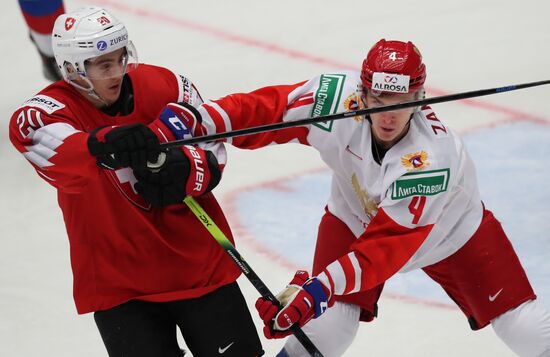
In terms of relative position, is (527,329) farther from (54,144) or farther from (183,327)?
(54,144)

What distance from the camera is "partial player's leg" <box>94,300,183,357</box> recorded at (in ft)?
9.24

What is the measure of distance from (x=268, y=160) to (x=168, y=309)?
2097mm

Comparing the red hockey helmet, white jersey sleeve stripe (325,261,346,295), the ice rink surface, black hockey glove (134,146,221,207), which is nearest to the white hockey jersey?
white jersey sleeve stripe (325,261,346,295)

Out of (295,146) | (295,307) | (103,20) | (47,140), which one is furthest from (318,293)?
(295,146)

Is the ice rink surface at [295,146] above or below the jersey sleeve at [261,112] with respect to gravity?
below

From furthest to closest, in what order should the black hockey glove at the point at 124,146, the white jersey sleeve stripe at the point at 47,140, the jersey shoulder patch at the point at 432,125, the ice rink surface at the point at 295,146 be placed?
1. the ice rink surface at the point at 295,146
2. the jersey shoulder patch at the point at 432,125
3. the white jersey sleeve stripe at the point at 47,140
4. the black hockey glove at the point at 124,146

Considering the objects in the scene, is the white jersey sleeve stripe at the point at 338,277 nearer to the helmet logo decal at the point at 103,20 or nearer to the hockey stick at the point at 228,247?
the hockey stick at the point at 228,247

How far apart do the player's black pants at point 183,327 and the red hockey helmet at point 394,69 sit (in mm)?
711

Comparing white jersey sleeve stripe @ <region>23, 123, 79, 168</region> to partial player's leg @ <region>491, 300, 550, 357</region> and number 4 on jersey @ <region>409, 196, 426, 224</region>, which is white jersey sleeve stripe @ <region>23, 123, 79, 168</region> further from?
partial player's leg @ <region>491, 300, 550, 357</region>

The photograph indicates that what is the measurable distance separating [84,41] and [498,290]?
53.7 inches

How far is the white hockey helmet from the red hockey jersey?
0.07m

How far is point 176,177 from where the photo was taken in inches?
107

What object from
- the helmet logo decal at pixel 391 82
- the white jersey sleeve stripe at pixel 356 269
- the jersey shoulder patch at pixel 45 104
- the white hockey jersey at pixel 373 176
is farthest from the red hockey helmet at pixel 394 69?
the jersey shoulder patch at pixel 45 104

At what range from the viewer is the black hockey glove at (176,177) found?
2705 mm
